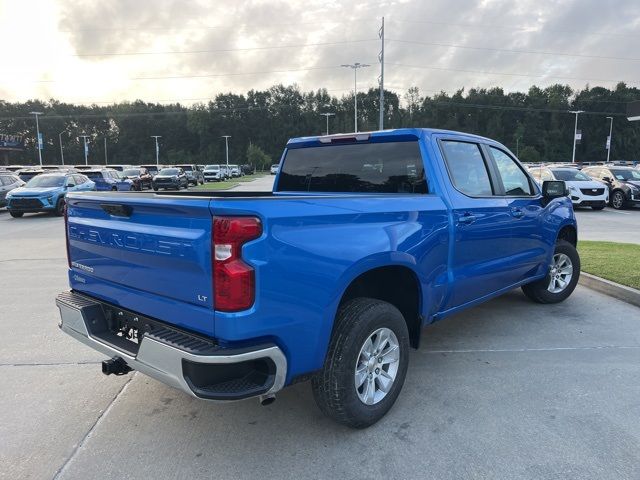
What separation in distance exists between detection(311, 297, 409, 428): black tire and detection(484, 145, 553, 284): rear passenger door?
7.00 feet

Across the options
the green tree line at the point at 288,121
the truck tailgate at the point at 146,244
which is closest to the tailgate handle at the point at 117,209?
the truck tailgate at the point at 146,244

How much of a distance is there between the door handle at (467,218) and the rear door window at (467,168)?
0.22 m

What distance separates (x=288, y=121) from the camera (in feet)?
401

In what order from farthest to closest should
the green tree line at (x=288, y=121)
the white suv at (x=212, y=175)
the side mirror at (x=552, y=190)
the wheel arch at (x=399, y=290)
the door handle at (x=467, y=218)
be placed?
the green tree line at (x=288, y=121)
the white suv at (x=212, y=175)
the side mirror at (x=552, y=190)
the door handle at (x=467, y=218)
the wheel arch at (x=399, y=290)

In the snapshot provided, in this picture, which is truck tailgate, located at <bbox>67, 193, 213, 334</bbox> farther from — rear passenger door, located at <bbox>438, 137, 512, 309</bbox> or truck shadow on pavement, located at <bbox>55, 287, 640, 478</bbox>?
rear passenger door, located at <bbox>438, 137, 512, 309</bbox>

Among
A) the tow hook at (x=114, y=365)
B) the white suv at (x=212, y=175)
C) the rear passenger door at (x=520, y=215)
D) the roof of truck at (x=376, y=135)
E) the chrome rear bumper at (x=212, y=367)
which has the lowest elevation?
the white suv at (x=212, y=175)

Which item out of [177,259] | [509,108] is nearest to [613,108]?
[509,108]

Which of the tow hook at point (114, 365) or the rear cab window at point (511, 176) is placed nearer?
the tow hook at point (114, 365)

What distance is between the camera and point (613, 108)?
9900cm

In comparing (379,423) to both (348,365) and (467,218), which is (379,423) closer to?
(348,365)

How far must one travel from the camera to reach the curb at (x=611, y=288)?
598 centimetres

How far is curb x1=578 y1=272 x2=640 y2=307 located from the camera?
19.6ft

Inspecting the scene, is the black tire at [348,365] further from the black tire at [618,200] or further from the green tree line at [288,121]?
the green tree line at [288,121]

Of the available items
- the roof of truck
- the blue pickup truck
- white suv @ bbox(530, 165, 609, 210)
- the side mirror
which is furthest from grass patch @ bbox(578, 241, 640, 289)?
white suv @ bbox(530, 165, 609, 210)
